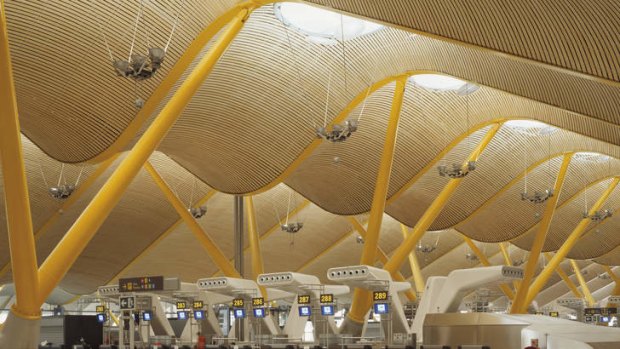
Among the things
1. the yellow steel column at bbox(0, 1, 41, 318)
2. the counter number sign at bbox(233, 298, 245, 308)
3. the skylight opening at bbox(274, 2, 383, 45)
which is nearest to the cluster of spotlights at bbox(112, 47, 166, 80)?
the yellow steel column at bbox(0, 1, 41, 318)

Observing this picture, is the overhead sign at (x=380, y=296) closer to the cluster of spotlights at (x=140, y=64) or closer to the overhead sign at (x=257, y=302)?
the overhead sign at (x=257, y=302)

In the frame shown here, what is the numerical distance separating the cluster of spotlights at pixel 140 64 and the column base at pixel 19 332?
5710 mm

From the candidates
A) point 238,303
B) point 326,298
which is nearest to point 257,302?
point 238,303

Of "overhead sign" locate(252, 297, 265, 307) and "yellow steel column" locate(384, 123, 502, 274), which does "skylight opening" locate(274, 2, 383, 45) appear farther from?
"yellow steel column" locate(384, 123, 502, 274)

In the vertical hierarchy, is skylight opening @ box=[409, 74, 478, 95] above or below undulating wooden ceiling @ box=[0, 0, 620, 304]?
above

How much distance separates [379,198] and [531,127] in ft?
42.5

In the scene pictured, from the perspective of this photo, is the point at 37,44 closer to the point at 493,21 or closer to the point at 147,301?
the point at 147,301

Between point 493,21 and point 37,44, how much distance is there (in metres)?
11.7

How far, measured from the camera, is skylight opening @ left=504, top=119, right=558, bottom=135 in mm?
40812

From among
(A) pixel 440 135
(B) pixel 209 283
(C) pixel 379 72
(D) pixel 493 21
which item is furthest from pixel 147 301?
(A) pixel 440 135

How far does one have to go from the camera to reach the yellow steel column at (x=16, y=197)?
15.7 meters

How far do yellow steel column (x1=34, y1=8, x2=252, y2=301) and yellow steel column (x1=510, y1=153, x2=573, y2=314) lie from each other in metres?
25.7

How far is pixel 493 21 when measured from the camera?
1898cm

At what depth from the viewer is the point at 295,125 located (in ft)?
102
